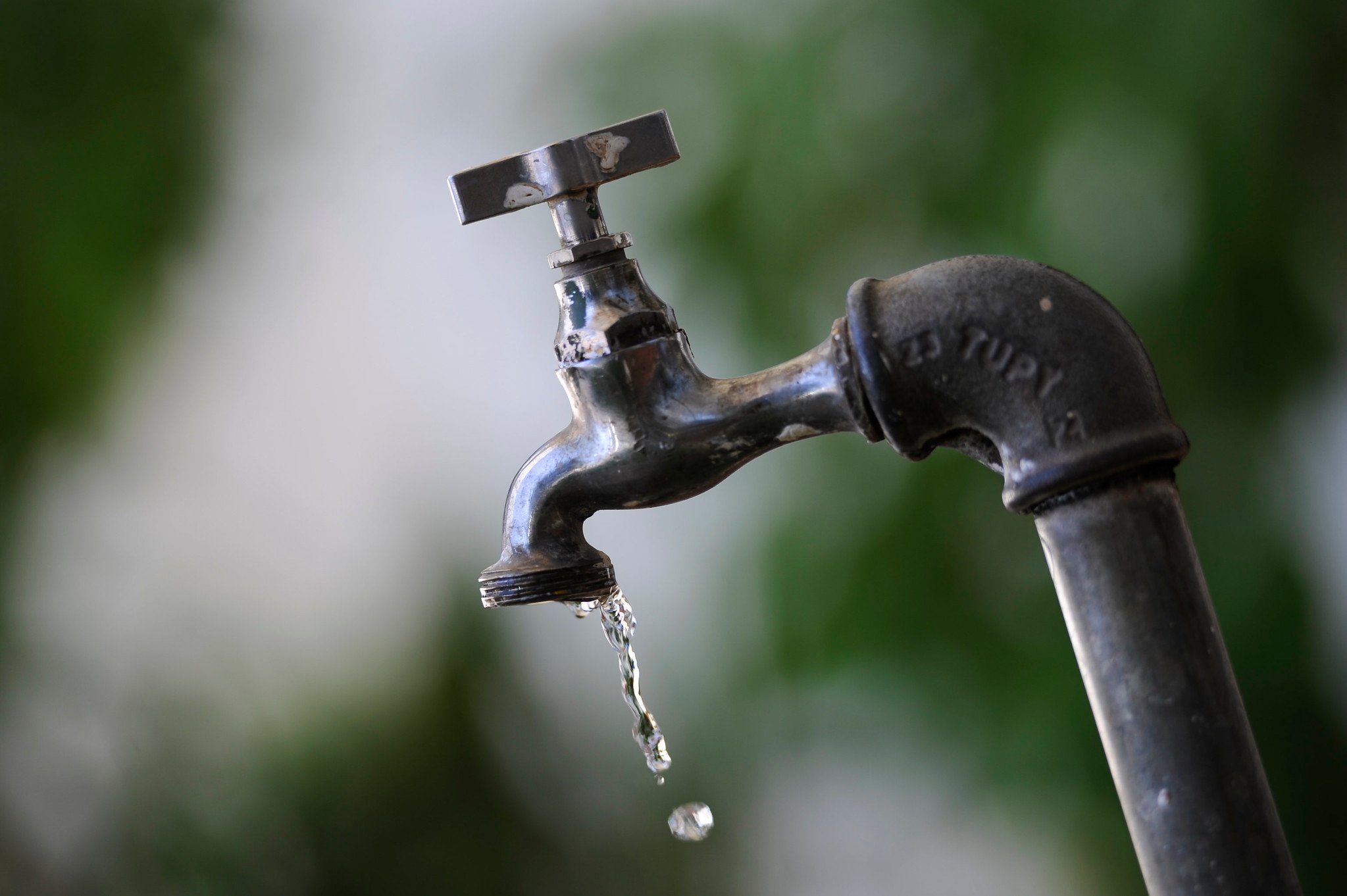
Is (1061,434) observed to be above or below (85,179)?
below

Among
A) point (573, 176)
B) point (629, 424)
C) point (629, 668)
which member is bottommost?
point (629, 668)

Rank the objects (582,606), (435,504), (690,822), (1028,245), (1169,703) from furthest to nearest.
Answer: (435,504) < (1028,245) < (690,822) < (582,606) < (1169,703)

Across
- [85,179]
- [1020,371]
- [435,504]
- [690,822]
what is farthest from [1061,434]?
[85,179]

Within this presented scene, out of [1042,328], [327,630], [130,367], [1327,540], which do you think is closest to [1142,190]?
[1327,540]

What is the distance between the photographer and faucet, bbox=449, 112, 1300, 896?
0.45 meters

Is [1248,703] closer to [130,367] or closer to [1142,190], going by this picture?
[1142,190]

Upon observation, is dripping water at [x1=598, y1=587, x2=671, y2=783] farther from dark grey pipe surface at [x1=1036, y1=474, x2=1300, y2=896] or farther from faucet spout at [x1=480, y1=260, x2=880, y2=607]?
dark grey pipe surface at [x1=1036, y1=474, x2=1300, y2=896]

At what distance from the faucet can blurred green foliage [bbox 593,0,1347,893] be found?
0.65 meters

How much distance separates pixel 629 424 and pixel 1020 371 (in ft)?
0.55

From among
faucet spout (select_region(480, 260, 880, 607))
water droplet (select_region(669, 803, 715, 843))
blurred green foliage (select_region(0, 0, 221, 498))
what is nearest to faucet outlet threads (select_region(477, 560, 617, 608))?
faucet spout (select_region(480, 260, 880, 607))

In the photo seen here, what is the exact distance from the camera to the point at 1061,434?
0.46 metres

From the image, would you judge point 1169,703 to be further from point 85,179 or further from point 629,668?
point 85,179

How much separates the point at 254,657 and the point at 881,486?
745 millimetres

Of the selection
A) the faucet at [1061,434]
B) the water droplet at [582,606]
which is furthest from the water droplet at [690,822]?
the faucet at [1061,434]
